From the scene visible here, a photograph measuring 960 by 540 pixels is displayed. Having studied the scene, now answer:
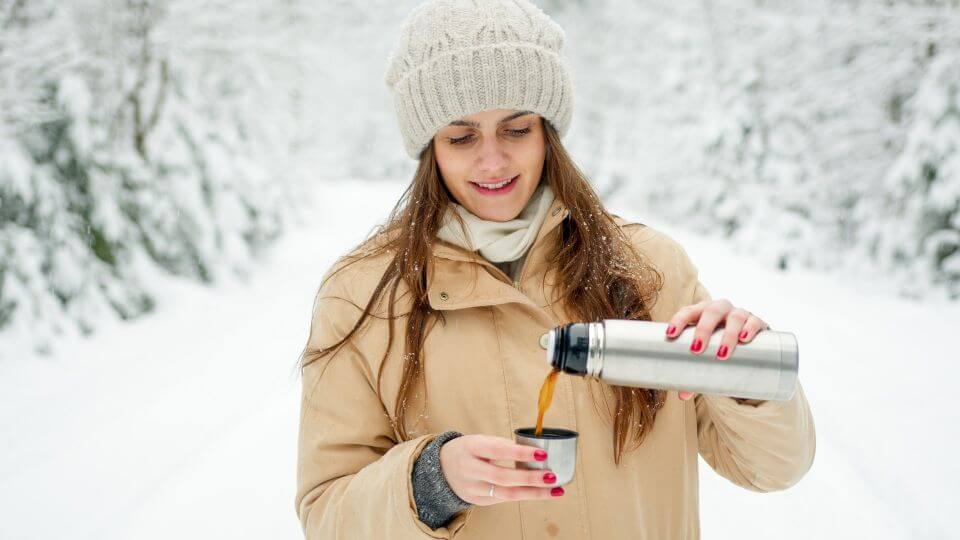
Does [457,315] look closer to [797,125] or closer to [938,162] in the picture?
[938,162]

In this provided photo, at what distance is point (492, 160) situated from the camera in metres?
1.77

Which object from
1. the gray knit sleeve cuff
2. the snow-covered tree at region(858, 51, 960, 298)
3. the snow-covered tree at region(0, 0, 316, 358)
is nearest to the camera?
the gray knit sleeve cuff

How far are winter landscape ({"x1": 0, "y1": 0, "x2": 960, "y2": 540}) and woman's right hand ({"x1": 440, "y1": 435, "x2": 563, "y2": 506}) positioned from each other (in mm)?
2643

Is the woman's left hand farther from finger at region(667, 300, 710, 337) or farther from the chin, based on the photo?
the chin

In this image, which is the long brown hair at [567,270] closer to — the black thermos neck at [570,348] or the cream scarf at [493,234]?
the cream scarf at [493,234]

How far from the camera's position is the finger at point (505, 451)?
3.83 ft

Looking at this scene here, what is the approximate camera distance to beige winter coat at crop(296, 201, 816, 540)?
5.10 feet

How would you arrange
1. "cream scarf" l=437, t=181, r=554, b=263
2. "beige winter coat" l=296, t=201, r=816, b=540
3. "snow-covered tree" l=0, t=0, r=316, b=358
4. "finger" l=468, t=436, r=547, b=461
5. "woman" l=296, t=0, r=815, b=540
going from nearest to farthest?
1. "finger" l=468, t=436, r=547, b=461
2. "woman" l=296, t=0, r=815, b=540
3. "beige winter coat" l=296, t=201, r=816, b=540
4. "cream scarf" l=437, t=181, r=554, b=263
5. "snow-covered tree" l=0, t=0, r=316, b=358

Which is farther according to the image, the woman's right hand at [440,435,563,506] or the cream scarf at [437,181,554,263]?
the cream scarf at [437,181,554,263]

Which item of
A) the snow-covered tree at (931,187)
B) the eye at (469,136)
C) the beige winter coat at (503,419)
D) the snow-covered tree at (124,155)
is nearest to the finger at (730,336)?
the beige winter coat at (503,419)

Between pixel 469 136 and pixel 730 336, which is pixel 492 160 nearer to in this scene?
pixel 469 136

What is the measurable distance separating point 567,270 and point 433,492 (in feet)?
2.26

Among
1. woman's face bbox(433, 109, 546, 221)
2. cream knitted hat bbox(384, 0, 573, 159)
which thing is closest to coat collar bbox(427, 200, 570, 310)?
woman's face bbox(433, 109, 546, 221)

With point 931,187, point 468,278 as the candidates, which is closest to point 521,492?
point 468,278
